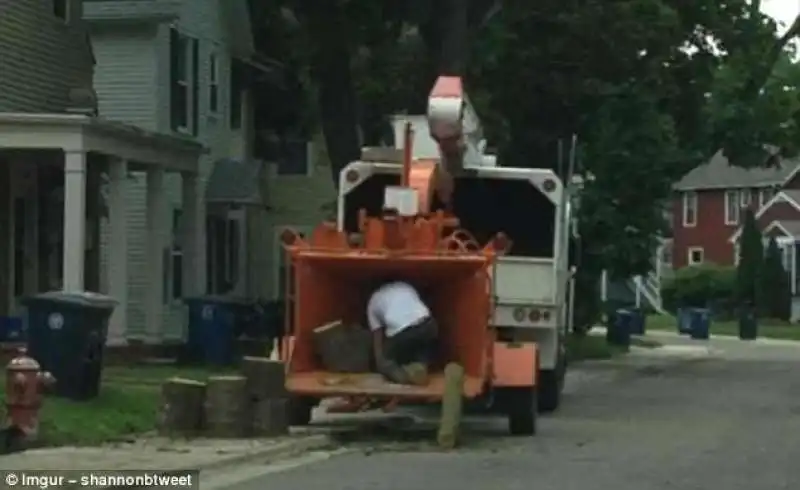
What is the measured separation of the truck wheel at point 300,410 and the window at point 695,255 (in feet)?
258

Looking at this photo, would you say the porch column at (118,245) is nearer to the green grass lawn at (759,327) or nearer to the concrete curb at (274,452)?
the concrete curb at (274,452)

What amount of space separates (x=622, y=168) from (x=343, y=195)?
65.4ft

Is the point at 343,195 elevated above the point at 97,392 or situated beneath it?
elevated above

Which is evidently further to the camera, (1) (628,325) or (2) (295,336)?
(1) (628,325)

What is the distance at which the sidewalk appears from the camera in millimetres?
15383

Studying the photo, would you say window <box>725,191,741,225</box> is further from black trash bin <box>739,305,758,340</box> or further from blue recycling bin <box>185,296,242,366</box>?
blue recycling bin <box>185,296,242,366</box>

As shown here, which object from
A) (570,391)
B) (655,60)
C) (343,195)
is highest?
(655,60)

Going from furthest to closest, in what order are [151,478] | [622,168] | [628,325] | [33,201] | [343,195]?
1. [628,325]
2. [622,168]
3. [33,201]
4. [343,195]
5. [151,478]

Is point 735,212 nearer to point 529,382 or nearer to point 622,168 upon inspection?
point 622,168

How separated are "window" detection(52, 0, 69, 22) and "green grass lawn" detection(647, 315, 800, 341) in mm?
34681

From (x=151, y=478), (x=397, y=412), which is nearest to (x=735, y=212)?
(x=397, y=412)

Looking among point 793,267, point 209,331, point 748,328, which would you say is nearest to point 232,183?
point 209,331

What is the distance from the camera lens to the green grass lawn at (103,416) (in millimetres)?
17812

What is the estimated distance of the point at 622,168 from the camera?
42094mm
